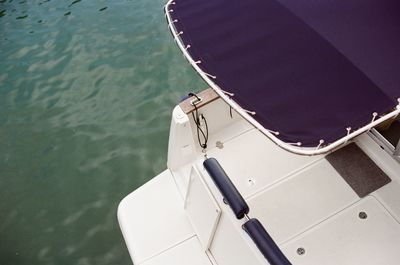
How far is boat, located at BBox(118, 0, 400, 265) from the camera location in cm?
273

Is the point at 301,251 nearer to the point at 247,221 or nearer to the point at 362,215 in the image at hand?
the point at 362,215

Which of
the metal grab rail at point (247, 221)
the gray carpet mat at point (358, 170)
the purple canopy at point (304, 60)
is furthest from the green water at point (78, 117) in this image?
the purple canopy at point (304, 60)

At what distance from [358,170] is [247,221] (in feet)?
5.44

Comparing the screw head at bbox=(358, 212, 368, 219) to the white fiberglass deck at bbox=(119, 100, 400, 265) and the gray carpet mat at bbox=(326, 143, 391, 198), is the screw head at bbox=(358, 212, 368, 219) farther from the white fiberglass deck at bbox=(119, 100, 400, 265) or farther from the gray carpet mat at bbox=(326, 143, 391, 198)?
the gray carpet mat at bbox=(326, 143, 391, 198)

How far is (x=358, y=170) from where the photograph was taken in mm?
3953

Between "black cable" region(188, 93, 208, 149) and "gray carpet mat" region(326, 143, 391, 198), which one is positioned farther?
"black cable" region(188, 93, 208, 149)

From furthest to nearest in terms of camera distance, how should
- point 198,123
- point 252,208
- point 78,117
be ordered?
1. point 78,117
2. point 198,123
3. point 252,208

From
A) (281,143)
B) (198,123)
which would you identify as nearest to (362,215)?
(281,143)

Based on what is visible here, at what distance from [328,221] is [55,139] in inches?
189

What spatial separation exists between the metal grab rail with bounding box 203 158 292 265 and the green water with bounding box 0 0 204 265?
2380 mm

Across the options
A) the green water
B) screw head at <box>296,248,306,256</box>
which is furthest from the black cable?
the green water

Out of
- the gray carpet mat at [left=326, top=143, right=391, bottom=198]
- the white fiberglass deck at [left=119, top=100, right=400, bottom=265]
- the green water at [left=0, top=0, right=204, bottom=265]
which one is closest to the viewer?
the white fiberglass deck at [left=119, top=100, right=400, bottom=265]

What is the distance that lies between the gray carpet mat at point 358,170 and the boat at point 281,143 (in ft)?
0.04

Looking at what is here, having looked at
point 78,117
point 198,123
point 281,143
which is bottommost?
point 281,143
